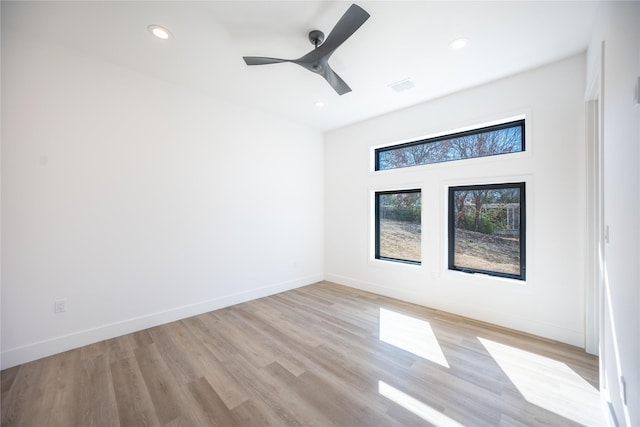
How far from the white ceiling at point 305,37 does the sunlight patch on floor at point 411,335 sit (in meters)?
2.76

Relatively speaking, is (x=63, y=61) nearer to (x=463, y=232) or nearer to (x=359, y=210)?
(x=359, y=210)

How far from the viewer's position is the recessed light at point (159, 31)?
2107mm

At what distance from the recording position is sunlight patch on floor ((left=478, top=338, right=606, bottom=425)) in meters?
1.63

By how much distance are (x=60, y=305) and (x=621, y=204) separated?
4164 mm

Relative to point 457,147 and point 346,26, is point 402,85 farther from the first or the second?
point 346,26

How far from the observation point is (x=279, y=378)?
6.47 ft

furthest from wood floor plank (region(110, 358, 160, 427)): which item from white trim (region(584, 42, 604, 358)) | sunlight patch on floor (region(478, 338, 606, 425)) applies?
white trim (region(584, 42, 604, 358))

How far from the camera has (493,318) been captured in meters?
2.89

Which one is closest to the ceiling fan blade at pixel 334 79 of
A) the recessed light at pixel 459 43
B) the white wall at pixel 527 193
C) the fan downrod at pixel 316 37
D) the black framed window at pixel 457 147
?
the fan downrod at pixel 316 37

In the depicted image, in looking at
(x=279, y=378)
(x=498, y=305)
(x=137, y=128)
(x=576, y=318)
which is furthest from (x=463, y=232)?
(x=137, y=128)

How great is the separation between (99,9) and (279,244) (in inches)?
124

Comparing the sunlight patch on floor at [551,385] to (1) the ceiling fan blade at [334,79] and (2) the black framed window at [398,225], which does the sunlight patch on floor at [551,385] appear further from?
Result: (1) the ceiling fan blade at [334,79]

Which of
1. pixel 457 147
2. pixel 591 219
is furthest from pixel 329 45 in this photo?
pixel 591 219

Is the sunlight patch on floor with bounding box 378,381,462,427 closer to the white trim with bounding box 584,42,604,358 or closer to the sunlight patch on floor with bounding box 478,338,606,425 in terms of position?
the sunlight patch on floor with bounding box 478,338,606,425
